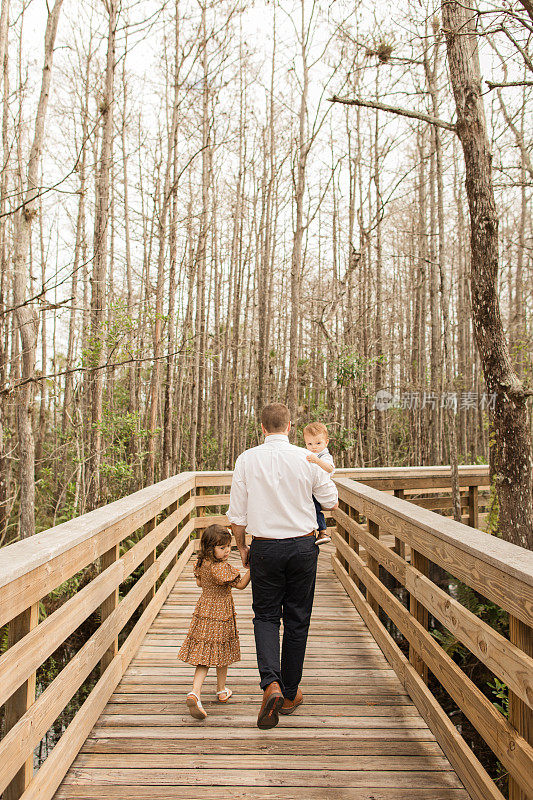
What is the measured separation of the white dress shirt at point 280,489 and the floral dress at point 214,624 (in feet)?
1.19

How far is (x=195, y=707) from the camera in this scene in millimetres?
2932

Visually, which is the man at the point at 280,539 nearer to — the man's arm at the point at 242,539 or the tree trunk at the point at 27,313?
the man's arm at the point at 242,539

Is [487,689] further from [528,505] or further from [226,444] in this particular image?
[226,444]

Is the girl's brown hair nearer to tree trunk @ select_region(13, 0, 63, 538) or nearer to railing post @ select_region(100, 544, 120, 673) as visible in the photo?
railing post @ select_region(100, 544, 120, 673)

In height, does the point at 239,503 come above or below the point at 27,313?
below

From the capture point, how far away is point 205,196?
37.6 ft

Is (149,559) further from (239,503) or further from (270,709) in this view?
(270,709)

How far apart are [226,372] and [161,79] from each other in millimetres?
6340

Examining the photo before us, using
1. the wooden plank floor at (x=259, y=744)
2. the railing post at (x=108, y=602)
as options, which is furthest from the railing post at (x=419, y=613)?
the railing post at (x=108, y=602)

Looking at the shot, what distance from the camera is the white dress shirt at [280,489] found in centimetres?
296

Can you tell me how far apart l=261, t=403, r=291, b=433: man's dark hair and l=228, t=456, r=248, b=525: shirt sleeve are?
0.81 ft

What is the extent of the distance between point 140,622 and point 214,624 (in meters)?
1.15

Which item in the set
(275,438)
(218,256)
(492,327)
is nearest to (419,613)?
(275,438)

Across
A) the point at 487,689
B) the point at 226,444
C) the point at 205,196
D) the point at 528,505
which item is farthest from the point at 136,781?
the point at 226,444
